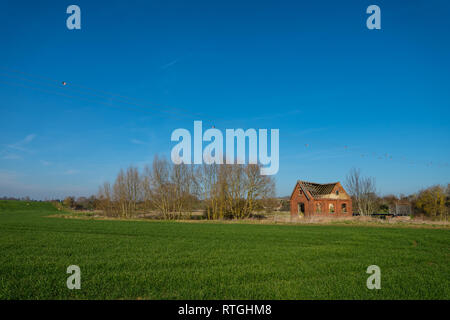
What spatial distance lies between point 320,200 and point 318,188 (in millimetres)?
3521

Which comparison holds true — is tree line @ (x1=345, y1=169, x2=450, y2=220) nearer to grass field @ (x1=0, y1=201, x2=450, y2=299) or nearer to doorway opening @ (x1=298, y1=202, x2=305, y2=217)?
doorway opening @ (x1=298, y1=202, x2=305, y2=217)

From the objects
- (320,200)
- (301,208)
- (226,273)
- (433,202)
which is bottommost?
(301,208)

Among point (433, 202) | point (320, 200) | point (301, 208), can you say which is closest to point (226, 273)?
point (320, 200)

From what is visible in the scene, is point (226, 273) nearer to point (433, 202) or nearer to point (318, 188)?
point (318, 188)

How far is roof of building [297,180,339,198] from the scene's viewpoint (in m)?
41.9

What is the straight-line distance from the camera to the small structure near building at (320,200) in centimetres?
4097

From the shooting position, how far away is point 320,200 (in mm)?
41062

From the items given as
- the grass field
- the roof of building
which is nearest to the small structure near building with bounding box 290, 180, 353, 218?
the roof of building

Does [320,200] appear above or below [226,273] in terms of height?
below

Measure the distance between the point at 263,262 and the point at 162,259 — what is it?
3.88 metres

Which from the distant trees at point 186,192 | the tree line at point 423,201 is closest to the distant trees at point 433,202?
the tree line at point 423,201

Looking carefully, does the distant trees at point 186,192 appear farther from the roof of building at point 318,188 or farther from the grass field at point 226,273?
the grass field at point 226,273

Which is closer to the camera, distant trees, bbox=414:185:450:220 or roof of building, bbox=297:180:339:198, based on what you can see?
distant trees, bbox=414:185:450:220
